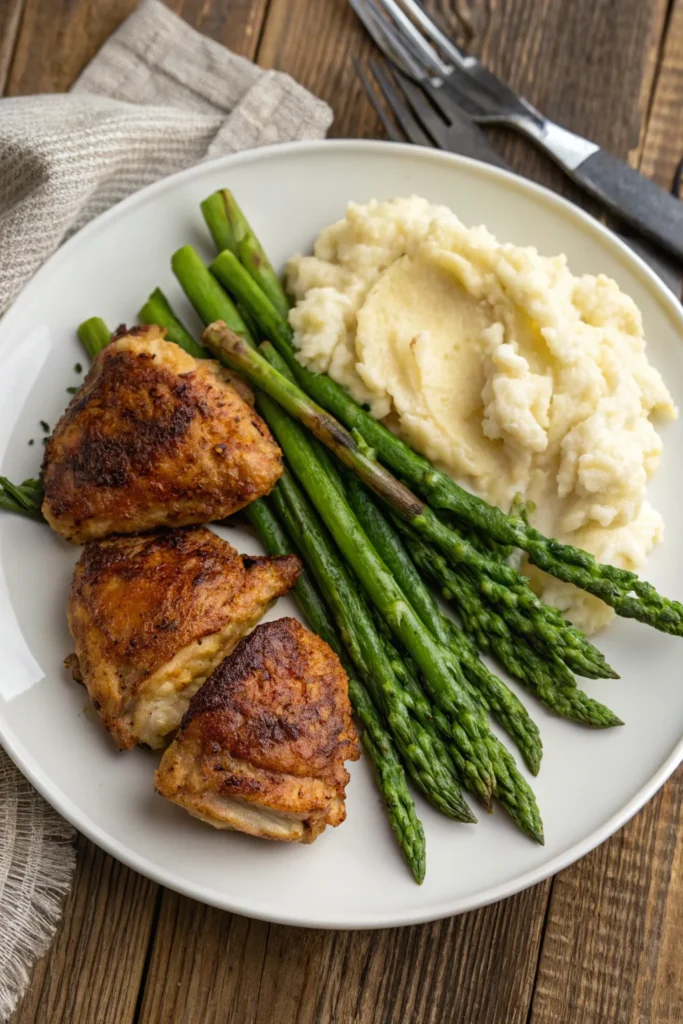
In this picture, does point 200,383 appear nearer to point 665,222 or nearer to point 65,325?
point 65,325

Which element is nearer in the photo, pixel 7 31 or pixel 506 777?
pixel 506 777

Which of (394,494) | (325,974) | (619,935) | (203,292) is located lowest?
(325,974)

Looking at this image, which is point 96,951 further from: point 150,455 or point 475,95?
point 475,95

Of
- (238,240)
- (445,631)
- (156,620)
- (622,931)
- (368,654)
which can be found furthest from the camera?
(238,240)

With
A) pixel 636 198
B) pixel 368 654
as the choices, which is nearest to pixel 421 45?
pixel 636 198

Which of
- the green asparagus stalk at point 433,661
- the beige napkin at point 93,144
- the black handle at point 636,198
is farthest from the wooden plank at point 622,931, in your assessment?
the black handle at point 636,198

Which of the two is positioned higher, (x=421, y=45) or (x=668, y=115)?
(x=668, y=115)

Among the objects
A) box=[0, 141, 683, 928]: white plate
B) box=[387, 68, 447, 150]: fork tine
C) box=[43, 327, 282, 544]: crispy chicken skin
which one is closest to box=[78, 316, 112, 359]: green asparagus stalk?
box=[0, 141, 683, 928]: white plate
